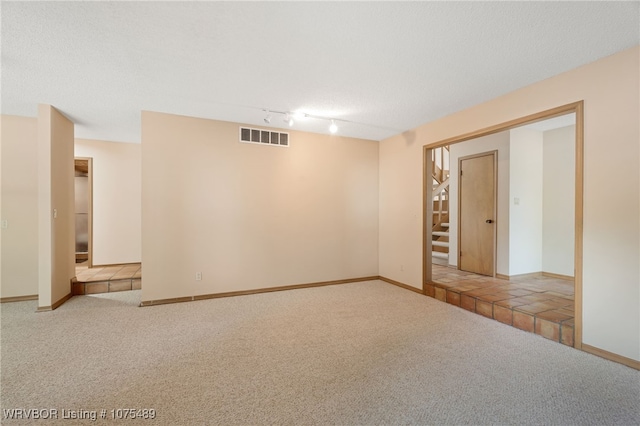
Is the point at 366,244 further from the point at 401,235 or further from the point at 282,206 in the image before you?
the point at 282,206

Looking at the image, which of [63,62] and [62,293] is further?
[62,293]

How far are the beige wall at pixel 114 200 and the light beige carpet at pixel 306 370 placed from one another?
83.7 inches

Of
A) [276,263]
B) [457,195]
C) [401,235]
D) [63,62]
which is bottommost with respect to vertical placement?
[276,263]

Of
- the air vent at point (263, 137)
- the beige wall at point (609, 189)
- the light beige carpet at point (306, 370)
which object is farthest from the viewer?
the air vent at point (263, 137)

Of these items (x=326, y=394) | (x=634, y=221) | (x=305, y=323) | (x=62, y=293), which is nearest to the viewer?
(x=326, y=394)

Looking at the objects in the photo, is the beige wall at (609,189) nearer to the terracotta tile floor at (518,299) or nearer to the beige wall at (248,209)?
the terracotta tile floor at (518,299)

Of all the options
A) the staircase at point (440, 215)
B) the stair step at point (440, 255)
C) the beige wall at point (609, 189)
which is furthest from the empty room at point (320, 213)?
the staircase at point (440, 215)

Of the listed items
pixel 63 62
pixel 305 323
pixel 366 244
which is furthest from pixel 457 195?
pixel 63 62

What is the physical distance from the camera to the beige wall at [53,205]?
3.63 meters

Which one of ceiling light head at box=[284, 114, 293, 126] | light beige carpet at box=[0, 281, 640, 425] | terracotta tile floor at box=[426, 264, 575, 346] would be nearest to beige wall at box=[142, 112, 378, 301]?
ceiling light head at box=[284, 114, 293, 126]

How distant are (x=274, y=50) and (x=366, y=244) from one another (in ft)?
12.3

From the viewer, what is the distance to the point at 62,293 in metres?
4.02

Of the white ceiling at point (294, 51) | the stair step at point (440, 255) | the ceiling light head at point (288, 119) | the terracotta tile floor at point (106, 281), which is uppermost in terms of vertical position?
the white ceiling at point (294, 51)

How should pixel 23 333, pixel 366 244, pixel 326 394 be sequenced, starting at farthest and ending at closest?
pixel 366 244 → pixel 23 333 → pixel 326 394
